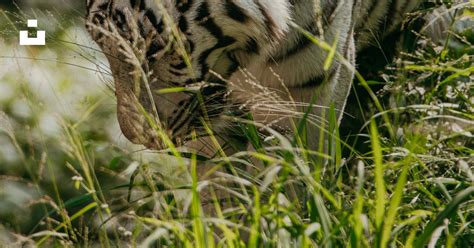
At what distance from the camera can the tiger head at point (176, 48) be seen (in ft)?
8.20

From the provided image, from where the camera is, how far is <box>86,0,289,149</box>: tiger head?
8.20 feet

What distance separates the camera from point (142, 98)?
260cm

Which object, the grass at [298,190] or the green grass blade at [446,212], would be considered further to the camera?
the grass at [298,190]

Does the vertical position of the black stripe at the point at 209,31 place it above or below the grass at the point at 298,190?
above

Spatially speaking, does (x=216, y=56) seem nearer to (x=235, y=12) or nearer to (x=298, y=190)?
(x=235, y=12)

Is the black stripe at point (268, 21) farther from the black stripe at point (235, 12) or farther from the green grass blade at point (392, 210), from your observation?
the green grass blade at point (392, 210)

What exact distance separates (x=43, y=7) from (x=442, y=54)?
92.2 inches

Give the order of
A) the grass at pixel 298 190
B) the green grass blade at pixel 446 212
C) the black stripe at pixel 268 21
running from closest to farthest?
the green grass blade at pixel 446 212
the grass at pixel 298 190
the black stripe at pixel 268 21

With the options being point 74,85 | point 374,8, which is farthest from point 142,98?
point 74,85

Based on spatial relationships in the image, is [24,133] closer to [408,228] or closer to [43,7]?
[43,7]

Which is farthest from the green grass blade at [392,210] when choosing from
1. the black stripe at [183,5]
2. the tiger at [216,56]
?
the black stripe at [183,5]

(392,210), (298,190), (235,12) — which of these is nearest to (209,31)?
(235,12)

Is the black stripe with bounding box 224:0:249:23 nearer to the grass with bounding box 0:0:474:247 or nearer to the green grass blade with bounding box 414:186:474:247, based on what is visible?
the grass with bounding box 0:0:474:247

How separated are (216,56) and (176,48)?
0.26 metres
